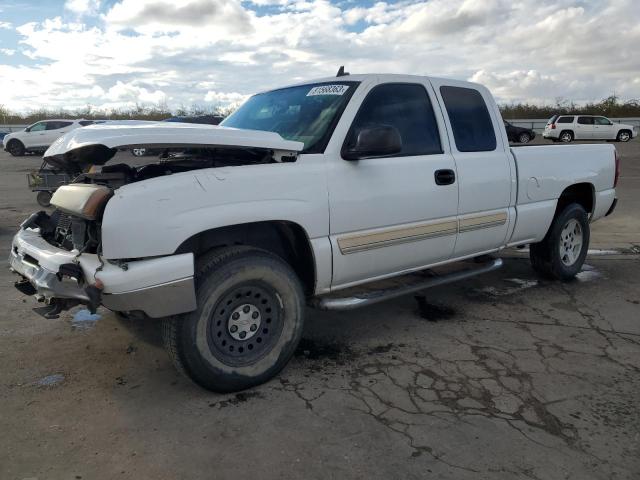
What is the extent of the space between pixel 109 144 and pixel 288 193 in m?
1.06

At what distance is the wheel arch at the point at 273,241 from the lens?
3.24 meters

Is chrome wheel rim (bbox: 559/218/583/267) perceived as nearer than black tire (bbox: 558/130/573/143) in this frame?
Yes

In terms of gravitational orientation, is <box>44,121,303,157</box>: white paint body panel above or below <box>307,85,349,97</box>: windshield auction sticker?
below

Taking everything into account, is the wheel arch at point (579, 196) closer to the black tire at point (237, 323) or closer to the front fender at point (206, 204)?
the front fender at point (206, 204)

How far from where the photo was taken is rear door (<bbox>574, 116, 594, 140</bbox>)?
109 feet

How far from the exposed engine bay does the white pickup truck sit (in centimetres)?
1

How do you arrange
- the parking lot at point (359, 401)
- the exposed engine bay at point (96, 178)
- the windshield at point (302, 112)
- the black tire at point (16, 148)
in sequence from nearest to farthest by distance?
the parking lot at point (359, 401) < the exposed engine bay at point (96, 178) < the windshield at point (302, 112) < the black tire at point (16, 148)

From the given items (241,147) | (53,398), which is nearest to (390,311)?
(241,147)

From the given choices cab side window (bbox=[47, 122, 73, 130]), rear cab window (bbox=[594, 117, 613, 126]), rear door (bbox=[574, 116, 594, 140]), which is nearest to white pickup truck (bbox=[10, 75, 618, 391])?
cab side window (bbox=[47, 122, 73, 130])

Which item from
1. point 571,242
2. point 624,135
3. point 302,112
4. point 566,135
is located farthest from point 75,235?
point 624,135

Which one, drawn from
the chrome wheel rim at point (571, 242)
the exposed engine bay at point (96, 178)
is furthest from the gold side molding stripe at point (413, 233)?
the chrome wheel rim at point (571, 242)

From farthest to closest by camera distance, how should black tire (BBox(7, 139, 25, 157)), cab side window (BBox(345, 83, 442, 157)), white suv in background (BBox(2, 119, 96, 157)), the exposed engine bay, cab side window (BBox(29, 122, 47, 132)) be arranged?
1. cab side window (BBox(29, 122, 47, 132))
2. black tire (BBox(7, 139, 25, 157))
3. white suv in background (BBox(2, 119, 96, 157))
4. cab side window (BBox(345, 83, 442, 157))
5. the exposed engine bay

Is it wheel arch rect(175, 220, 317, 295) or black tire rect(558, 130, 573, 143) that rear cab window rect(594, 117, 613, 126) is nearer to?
black tire rect(558, 130, 573, 143)

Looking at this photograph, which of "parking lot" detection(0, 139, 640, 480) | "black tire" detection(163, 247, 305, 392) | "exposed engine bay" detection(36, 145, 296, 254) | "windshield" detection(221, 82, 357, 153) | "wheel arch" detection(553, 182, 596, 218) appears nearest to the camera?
"parking lot" detection(0, 139, 640, 480)
